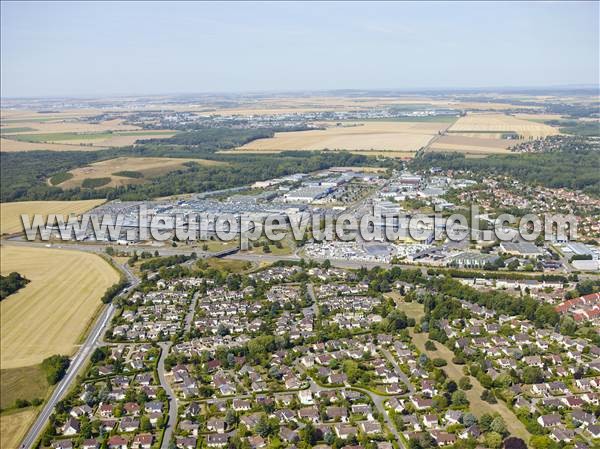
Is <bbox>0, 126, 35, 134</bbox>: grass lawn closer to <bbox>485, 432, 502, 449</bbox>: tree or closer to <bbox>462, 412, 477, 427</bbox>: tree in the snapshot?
<bbox>462, 412, 477, 427</bbox>: tree

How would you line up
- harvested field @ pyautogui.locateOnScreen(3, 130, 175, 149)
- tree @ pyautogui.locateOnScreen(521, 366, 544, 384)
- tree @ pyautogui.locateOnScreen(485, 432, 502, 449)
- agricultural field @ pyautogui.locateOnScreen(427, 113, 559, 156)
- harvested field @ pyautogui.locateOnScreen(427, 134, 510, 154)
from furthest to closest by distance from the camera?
harvested field @ pyautogui.locateOnScreen(3, 130, 175, 149) < agricultural field @ pyautogui.locateOnScreen(427, 113, 559, 156) < harvested field @ pyautogui.locateOnScreen(427, 134, 510, 154) < tree @ pyautogui.locateOnScreen(521, 366, 544, 384) < tree @ pyautogui.locateOnScreen(485, 432, 502, 449)

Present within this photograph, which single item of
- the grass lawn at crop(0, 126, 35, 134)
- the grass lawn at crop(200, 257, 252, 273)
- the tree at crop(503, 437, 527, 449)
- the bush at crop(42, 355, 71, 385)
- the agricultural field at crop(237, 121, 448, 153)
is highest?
the grass lawn at crop(0, 126, 35, 134)

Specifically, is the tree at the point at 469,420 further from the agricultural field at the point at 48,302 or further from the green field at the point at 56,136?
the green field at the point at 56,136

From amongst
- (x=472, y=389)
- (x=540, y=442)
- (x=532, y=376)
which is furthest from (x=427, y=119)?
(x=540, y=442)

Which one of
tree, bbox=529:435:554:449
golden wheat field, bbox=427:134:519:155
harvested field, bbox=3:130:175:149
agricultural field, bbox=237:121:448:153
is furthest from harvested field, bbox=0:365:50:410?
harvested field, bbox=3:130:175:149

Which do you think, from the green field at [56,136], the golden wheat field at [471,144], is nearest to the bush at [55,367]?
→ the golden wheat field at [471,144]

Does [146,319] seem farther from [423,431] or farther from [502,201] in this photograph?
[502,201]
